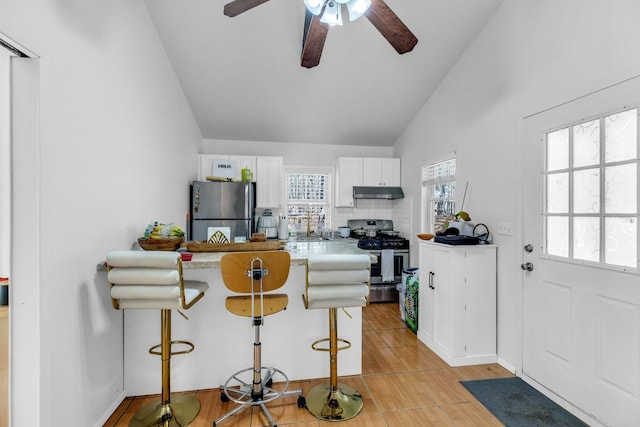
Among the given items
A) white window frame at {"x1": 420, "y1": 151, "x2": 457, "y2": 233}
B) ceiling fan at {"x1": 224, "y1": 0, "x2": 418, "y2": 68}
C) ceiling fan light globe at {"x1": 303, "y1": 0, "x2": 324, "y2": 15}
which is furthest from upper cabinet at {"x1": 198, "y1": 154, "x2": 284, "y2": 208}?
ceiling fan light globe at {"x1": 303, "y1": 0, "x2": 324, "y2": 15}

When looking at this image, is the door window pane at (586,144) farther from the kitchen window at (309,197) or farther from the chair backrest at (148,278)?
the kitchen window at (309,197)

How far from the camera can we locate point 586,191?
6.48 feet

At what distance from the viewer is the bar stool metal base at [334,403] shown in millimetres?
1941

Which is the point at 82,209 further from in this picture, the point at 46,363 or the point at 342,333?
the point at 342,333

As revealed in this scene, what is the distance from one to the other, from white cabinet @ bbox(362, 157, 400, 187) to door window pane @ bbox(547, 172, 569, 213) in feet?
9.00

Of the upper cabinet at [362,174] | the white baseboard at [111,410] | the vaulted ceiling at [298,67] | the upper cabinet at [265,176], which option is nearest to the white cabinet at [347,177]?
the upper cabinet at [362,174]

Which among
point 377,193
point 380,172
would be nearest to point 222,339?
point 377,193

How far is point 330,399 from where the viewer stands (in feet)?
6.63

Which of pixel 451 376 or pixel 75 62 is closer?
pixel 75 62

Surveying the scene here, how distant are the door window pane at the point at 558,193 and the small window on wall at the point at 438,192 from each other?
116cm

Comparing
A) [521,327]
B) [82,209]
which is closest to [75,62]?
[82,209]

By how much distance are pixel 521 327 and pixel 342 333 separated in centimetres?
146

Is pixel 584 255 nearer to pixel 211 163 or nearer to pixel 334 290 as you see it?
pixel 334 290

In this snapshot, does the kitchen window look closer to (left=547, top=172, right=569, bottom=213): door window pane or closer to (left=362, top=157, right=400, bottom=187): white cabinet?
(left=362, top=157, right=400, bottom=187): white cabinet
